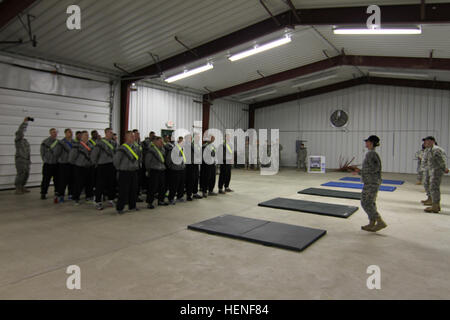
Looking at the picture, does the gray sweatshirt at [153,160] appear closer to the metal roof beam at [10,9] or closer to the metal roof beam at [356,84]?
the metal roof beam at [10,9]

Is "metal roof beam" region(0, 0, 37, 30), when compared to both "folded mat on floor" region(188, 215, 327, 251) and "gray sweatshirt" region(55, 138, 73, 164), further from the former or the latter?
"folded mat on floor" region(188, 215, 327, 251)

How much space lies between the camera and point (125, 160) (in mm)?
6328

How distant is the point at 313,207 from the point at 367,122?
12.4 m

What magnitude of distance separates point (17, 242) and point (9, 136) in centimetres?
579

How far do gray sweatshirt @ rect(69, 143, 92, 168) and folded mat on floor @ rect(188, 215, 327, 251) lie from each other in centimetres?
346

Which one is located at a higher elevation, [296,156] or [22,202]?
[296,156]

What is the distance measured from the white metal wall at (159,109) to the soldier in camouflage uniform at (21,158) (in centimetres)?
474

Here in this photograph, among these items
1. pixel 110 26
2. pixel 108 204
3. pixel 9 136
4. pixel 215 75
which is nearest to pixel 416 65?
pixel 215 75

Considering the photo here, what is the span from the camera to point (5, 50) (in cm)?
869

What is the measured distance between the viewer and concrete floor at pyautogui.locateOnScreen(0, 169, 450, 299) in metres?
3.16

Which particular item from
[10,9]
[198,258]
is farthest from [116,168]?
[10,9]

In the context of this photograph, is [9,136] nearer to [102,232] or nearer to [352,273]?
[102,232]

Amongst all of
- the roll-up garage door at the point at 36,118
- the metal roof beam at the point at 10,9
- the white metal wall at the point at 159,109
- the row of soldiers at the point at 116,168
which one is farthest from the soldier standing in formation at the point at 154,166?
the white metal wall at the point at 159,109

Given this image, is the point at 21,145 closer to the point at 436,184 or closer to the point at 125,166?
the point at 125,166
